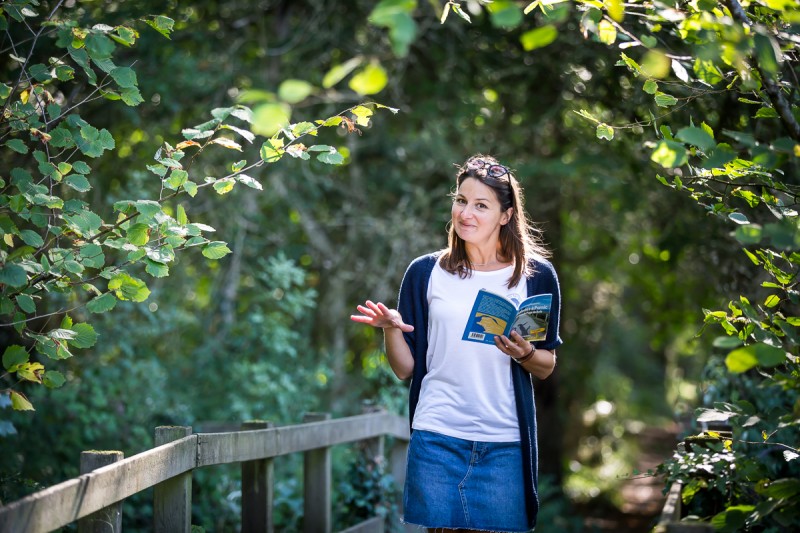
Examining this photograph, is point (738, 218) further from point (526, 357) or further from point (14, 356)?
point (14, 356)

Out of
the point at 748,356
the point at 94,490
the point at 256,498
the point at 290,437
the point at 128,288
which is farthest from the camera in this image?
the point at 290,437

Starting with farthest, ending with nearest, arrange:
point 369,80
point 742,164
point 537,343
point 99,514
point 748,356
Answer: point 537,343 < point 742,164 < point 99,514 < point 748,356 < point 369,80

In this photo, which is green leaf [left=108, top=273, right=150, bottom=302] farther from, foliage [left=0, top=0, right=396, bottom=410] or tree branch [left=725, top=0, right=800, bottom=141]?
tree branch [left=725, top=0, right=800, bottom=141]

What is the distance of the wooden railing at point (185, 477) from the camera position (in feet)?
7.65

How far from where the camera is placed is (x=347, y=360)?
30.7 ft

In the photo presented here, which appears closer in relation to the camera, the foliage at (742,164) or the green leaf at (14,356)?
the foliage at (742,164)

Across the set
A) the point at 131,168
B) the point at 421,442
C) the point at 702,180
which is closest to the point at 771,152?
the point at 702,180

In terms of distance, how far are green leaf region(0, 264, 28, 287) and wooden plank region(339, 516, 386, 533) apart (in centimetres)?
236

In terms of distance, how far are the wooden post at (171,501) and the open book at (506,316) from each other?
3.70 feet

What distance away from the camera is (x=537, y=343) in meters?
3.46

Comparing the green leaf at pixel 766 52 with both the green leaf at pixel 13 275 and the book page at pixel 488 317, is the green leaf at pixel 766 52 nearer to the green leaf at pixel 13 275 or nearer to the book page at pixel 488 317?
the book page at pixel 488 317

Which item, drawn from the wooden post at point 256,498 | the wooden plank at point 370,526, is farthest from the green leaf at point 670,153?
the wooden plank at point 370,526

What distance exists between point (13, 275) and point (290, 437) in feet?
5.74

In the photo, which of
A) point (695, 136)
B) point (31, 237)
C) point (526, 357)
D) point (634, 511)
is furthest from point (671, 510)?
point (634, 511)
